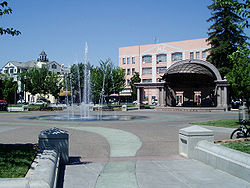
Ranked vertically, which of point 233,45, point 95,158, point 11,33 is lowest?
point 95,158

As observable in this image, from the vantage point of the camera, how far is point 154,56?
2918 inches

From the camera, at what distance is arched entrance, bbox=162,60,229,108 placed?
3638cm

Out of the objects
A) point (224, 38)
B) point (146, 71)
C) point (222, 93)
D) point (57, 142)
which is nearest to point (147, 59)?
point (146, 71)

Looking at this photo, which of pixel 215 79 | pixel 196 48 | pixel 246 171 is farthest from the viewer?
pixel 196 48

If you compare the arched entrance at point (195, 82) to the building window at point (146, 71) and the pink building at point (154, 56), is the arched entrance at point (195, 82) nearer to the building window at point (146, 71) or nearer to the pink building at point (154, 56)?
the pink building at point (154, 56)

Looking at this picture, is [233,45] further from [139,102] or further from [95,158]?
[95,158]

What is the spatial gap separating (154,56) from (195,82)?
3367 cm

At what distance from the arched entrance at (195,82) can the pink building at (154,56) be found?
987 inches

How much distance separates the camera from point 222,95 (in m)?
36.4

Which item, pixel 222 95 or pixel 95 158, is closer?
pixel 95 158

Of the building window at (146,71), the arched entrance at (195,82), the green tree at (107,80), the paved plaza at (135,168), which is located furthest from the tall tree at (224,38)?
the paved plaza at (135,168)

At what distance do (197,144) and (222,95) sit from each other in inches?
1218

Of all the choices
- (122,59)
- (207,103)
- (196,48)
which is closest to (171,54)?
(196,48)

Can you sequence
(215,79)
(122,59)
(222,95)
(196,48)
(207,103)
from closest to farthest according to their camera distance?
1. (222,95)
2. (215,79)
3. (207,103)
4. (196,48)
5. (122,59)
